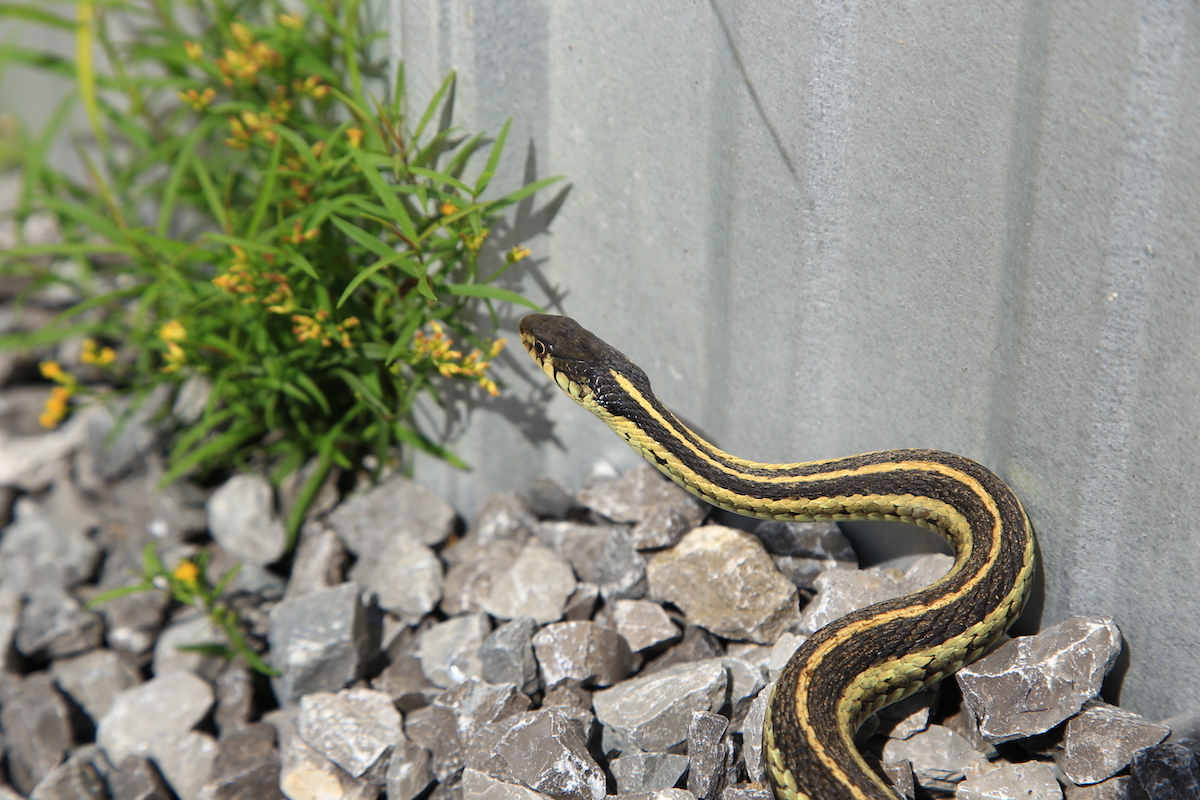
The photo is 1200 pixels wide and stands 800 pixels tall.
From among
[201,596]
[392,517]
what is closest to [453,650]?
[392,517]

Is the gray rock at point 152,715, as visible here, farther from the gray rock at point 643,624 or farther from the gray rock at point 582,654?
the gray rock at point 643,624

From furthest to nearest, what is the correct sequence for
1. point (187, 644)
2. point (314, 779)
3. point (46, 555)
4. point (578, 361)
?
point (46, 555) < point (187, 644) < point (578, 361) < point (314, 779)

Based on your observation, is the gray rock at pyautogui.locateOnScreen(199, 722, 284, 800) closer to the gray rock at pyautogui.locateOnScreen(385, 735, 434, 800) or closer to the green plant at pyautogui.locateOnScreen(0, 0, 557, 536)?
the gray rock at pyautogui.locateOnScreen(385, 735, 434, 800)

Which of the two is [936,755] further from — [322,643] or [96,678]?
[96,678]

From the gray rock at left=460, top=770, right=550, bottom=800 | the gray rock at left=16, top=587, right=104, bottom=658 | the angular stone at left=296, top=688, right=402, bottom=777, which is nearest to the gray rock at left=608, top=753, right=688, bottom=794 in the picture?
the gray rock at left=460, top=770, right=550, bottom=800

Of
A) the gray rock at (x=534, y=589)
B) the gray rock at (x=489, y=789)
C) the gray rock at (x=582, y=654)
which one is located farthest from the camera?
the gray rock at (x=534, y=589)

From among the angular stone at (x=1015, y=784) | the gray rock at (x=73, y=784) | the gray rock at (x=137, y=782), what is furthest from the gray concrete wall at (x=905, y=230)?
the gray rock at (x=73, y=784)

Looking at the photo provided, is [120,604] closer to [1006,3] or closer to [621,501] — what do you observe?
[621,501]
